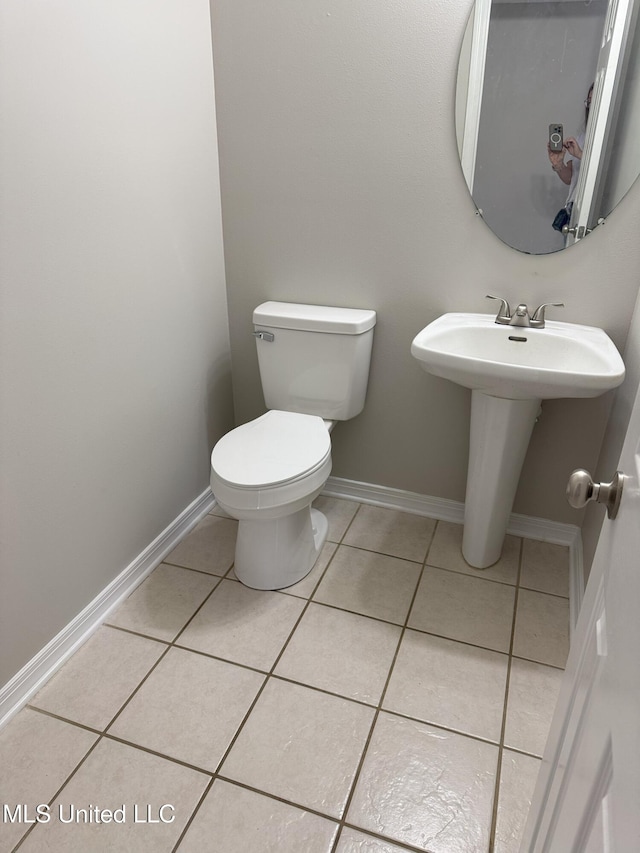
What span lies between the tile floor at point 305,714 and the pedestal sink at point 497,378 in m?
0.23

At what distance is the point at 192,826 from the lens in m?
1.19

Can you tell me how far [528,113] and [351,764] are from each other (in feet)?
5.75

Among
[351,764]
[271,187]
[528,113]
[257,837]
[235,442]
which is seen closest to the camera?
[257,837]

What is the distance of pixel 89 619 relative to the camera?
1650 millimetres

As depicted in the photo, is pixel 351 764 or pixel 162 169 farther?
pixel 162 169

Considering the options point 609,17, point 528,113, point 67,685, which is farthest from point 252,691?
point 609,17

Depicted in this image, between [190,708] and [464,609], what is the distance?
842 millimetres

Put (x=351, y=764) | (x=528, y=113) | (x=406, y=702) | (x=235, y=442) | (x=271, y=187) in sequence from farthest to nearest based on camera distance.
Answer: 1. (x=271, y=187)
2. (x=235, y=442)
3. (x=528, y=113)
4. (x=406, y=702)
5. (x=351, y=764)

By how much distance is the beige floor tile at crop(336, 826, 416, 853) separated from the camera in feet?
3.77

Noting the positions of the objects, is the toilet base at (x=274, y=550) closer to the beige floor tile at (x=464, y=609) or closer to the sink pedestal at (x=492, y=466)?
the beige floor tile at (x=464, y=609)

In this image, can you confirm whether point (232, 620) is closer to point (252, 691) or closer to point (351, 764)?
point (252, 691)

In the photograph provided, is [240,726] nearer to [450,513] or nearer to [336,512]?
[336,512]

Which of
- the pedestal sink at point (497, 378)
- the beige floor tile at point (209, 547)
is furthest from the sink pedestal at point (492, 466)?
the beige floor tile at point (209, 547)

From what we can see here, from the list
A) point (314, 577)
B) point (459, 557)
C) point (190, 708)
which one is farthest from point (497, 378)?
point (190, 708)
